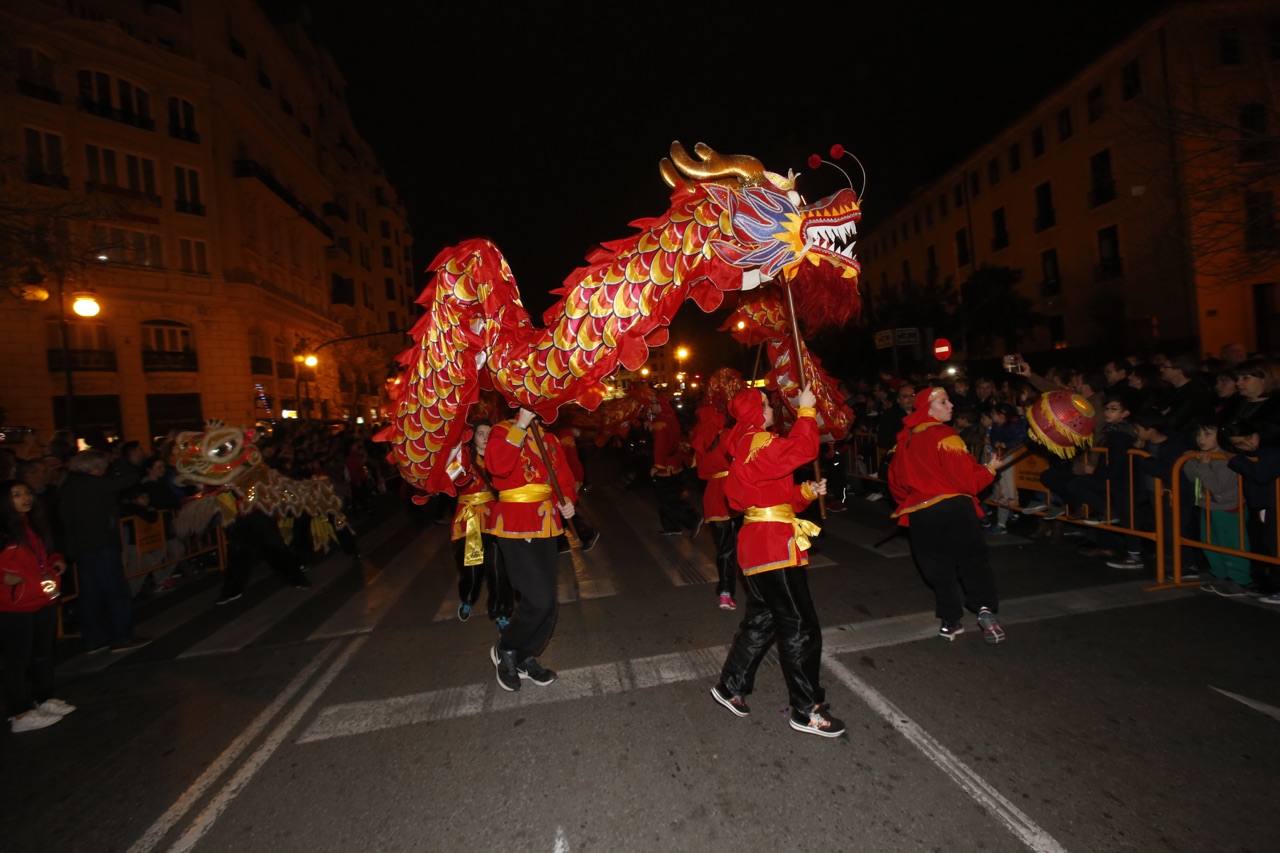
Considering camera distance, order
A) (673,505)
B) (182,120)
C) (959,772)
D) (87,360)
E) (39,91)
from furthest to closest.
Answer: (182,120), (87,360), (39,91), (673,505), (959,772)

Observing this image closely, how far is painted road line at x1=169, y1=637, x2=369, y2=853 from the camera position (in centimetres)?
302

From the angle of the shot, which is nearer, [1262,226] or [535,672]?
[535,672]

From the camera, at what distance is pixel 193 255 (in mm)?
24078

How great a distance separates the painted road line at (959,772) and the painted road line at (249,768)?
3.44 m

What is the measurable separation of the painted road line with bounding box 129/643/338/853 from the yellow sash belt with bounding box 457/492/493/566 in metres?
1.37

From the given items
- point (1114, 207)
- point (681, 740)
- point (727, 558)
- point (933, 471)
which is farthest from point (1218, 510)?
point (1114, 207)

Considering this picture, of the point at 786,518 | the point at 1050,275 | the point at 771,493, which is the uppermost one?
the point at 1050,275

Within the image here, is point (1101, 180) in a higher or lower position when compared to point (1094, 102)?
lower

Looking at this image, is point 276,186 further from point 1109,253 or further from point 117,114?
point 1109,253

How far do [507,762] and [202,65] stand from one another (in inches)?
1202

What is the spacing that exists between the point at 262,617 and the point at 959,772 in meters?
6.41

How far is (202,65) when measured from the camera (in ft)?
79.8

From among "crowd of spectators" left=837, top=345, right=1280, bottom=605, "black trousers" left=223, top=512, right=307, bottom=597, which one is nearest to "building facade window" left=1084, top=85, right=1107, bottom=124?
"crowd of spectators" left=837, top=345, right=1280, bottom=605

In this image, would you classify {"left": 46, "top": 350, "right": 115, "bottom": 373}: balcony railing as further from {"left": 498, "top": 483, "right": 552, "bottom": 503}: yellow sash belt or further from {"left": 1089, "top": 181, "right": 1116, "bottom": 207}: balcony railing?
{"left": 1089, "top": 181, "right": 1116, "bottom": 207}: balcony railing
